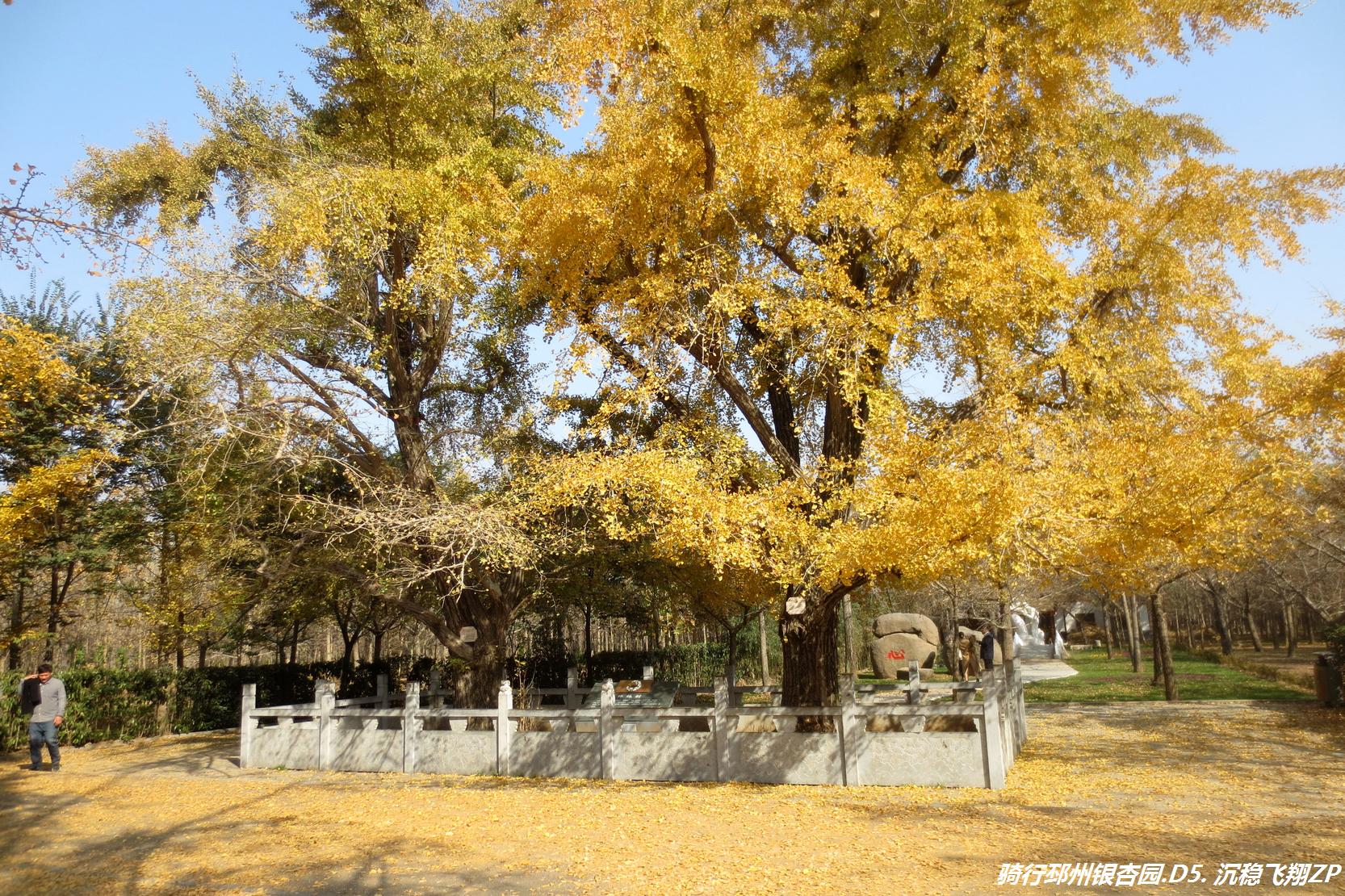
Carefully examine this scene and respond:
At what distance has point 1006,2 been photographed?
12383mm

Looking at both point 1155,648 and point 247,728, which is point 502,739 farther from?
point 1155,648

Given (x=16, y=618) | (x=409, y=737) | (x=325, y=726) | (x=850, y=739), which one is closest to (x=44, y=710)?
(x=325, y=726)

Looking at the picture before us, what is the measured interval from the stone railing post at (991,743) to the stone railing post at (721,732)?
3053 mm

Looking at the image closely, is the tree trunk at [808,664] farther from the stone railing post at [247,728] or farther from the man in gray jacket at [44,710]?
the man in gray jacket at [44,710]

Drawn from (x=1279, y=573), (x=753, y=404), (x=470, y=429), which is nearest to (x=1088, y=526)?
(x=753, y=404)

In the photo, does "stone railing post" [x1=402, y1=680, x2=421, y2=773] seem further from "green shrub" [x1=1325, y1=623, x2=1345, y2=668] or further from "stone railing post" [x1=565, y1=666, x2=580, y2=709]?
"green shrub" [x1=1325, y1=623, x2=1345, y2=668]

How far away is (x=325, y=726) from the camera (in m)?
12.8

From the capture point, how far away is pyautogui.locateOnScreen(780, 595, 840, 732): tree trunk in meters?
11.6

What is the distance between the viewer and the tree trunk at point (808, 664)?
457 inches

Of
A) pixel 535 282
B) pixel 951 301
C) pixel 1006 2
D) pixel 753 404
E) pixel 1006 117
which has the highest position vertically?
pixel 1006 2

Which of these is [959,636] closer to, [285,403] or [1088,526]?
[1088,526]

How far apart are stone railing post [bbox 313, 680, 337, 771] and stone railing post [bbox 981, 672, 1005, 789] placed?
9317 millimetres

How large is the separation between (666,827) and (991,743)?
3.90 metres

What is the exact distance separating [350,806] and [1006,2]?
13983mm
